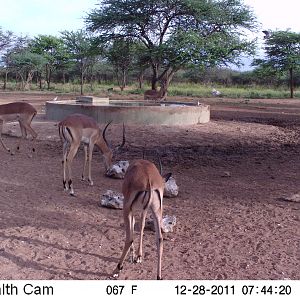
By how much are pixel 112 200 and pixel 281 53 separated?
34298 millimetres

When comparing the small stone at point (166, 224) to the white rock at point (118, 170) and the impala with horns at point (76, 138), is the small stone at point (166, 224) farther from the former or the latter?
the white rock at point (118, 170)

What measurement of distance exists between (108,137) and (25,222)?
635cm

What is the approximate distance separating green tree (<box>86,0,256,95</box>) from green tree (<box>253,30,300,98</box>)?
983 centimetres

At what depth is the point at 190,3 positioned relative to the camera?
25094 millimetres

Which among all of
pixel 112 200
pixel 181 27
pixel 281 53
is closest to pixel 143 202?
pixel 112 200

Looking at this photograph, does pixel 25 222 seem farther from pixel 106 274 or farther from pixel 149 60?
pixel 149 60

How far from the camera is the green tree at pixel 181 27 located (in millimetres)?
25531

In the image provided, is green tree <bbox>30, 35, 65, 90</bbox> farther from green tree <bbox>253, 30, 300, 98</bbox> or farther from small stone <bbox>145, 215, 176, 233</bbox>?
small stone <bbox>145, 215, 176, 233</bbox>

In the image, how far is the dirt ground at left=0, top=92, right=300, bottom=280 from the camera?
164 inches

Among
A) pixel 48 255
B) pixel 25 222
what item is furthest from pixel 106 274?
pixel 25 222

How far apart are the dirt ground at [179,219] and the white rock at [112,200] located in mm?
79

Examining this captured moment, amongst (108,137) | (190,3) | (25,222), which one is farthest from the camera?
(190,3)

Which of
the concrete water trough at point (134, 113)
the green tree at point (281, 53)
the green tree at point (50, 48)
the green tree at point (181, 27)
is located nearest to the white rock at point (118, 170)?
the concrete water trough at point (134, 113)

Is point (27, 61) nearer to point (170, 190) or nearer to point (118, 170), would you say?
point (118, 170)
